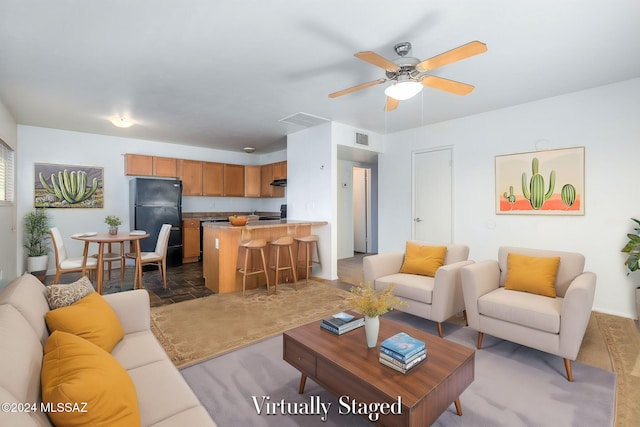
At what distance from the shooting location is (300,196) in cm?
559

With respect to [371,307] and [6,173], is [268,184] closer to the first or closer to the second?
[6,173]

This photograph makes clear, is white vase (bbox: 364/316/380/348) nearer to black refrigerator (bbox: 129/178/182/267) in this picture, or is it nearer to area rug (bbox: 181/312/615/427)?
area rug (bbox: 181/312/615/427)

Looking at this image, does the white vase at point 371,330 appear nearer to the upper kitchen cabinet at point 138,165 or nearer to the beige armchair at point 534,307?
the beige armchair at point 534,307

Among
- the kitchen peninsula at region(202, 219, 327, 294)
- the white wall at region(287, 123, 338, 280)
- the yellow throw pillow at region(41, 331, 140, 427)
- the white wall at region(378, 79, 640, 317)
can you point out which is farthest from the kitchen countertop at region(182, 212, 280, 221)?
the yellow throw pillow at region(41, 331, 140, 427)

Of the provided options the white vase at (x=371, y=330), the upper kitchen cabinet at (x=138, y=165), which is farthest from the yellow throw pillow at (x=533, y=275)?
the upper kitchen cabinet at (x=138, y=165)

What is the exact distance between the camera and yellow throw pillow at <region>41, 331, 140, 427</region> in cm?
95

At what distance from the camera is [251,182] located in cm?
749

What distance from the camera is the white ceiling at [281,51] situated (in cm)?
213

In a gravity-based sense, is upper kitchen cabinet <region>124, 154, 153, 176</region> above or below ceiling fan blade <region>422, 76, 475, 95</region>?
below

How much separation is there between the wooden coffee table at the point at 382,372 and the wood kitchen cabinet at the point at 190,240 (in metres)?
5.07

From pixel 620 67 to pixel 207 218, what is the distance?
709 cm

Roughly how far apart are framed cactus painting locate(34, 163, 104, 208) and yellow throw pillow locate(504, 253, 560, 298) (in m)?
6.68

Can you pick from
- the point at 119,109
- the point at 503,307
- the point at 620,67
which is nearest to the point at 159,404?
the point at 503,307

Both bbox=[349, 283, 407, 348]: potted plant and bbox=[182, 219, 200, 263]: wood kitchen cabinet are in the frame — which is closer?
bbox=[349, 283, 407, 348]: potted plant
